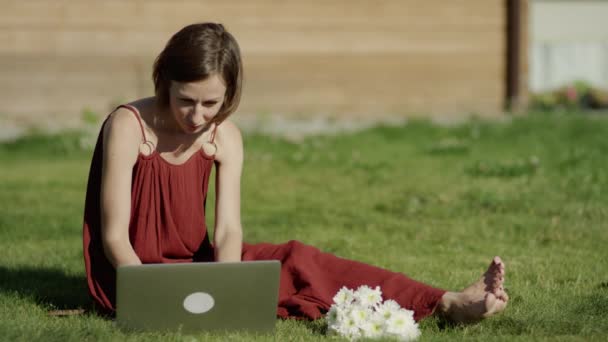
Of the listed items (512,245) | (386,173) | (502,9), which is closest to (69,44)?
(386,173)

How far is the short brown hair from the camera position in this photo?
11.5 ft

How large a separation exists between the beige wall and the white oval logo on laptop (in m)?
7.46

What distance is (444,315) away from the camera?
12.2 ft

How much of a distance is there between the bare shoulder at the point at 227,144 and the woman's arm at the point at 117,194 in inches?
15.5

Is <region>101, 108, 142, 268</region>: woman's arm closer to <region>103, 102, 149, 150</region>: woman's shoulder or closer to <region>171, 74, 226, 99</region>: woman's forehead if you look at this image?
<region>103, 102, 149, 150</region>: woman's shoulder

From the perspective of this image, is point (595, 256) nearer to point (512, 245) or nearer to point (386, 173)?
point (512, 245)

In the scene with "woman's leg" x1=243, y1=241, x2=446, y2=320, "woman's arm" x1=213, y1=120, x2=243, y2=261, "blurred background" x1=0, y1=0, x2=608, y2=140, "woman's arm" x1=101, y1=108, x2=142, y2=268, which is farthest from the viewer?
"blurred background" x1=0, y1=0, x2=608, y2=140

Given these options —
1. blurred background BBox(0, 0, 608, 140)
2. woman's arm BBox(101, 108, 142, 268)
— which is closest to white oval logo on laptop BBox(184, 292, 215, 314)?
woman's arm BBox(101, 108, 142, 268)

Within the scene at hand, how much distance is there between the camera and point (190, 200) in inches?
155

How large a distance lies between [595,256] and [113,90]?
7.02m

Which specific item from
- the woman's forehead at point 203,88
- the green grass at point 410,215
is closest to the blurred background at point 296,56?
the green grass at point 410,215

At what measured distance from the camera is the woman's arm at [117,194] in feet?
12.0

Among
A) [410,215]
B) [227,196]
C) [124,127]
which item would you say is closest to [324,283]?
[227,196]

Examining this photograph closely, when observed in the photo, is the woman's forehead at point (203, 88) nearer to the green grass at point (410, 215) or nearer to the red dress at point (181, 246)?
the red dress at point (181, 246)
